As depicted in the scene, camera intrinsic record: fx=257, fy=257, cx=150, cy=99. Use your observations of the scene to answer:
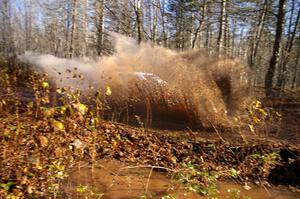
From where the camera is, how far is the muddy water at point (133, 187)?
375 cm

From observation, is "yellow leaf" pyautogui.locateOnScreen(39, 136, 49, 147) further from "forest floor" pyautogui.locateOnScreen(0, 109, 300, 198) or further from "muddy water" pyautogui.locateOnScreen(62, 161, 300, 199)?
"muddy water" pyautogui.locateOnScreen(62, 161, 300, 199)

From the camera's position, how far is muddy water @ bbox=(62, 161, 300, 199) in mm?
3752

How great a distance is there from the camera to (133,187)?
4012 millimetres

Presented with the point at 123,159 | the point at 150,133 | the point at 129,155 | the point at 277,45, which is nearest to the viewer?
the point at 123,159

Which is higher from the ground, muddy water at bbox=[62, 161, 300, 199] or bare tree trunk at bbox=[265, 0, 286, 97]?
bare tree trunk at bbox=[265, 0, 286, 97]

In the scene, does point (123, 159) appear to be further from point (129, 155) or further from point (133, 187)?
point (133, 187)

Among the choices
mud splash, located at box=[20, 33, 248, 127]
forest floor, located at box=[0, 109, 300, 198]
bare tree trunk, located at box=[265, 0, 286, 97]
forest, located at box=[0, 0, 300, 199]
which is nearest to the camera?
forest floor, located at box=[0, 109, 300, 198]

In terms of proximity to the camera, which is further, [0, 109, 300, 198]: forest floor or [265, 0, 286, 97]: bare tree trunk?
[265, 0, 286, 97]: bare tree trunk

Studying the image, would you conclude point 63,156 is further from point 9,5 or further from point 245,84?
point 9,5

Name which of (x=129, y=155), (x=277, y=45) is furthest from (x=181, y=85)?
(x=277, y=45)

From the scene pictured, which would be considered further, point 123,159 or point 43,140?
point 123,159

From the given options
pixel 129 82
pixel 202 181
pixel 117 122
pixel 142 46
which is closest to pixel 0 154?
pixel 202 181

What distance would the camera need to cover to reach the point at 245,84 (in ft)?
25.4

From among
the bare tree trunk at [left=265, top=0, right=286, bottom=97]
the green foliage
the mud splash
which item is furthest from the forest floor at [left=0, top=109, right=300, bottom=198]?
the bare tree trunk at [left=265, top=0, right=286, bottom=97]
